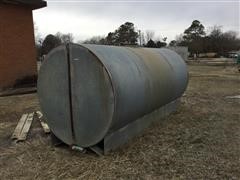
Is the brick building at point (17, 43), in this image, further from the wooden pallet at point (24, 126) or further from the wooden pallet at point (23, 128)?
the wooden pallet at point (23, 128)

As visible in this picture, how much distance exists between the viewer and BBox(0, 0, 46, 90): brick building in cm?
1131

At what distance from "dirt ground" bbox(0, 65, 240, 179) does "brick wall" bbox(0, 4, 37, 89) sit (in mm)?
5575

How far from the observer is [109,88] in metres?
3.97

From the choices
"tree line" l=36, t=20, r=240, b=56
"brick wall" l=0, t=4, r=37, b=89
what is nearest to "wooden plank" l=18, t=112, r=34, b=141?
"brick wall" l=0, t=4, r=37, b=89

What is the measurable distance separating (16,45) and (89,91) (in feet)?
28.7

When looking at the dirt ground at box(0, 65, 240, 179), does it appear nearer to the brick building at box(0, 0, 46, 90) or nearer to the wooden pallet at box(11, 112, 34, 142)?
the wooden pallet at box(11, 112, 34, 142)

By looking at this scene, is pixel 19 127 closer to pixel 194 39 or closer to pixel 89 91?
pixel 89 91

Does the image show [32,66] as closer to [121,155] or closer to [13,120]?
[13,120]

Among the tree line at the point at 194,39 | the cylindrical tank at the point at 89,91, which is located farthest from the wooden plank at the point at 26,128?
the tree line at the point at 194,39

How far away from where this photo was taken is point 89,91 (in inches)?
163

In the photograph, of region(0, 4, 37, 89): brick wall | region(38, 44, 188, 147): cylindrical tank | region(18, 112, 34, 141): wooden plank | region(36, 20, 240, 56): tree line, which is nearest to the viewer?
region(38, 44, 188, 147): cylindrical tank

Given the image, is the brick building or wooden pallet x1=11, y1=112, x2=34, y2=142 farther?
the brick building

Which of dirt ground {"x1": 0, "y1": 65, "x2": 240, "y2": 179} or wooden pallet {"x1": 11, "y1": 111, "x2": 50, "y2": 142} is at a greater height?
wooden pallet {"x1": 11, "y1": 111, "x2": 50, "y2": 142}

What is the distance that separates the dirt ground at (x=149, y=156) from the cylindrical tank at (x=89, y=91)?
1.27 ft
